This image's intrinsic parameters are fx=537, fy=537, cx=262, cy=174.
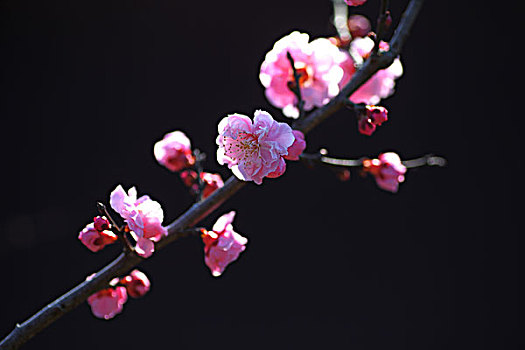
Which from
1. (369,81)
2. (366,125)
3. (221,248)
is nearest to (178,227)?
(221,248)

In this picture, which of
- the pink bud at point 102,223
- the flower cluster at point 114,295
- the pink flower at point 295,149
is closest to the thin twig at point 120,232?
the pink bud at point 102,223

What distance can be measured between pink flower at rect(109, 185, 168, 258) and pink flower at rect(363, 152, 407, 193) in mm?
362

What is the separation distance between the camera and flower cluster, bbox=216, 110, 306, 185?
59 cm

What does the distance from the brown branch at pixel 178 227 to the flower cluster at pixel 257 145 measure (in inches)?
2.8

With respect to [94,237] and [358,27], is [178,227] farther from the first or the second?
[358,27]

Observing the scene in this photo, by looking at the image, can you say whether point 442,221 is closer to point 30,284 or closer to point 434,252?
point 434,252

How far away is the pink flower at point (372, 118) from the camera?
0.68 m

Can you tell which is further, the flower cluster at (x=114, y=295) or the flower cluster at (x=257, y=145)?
the flower cluster at (x=114, y=295)

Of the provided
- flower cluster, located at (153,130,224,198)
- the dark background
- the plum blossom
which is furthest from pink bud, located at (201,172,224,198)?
the dark background

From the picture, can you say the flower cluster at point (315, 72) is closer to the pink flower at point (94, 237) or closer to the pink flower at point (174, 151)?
the pink flower at point (174, 151)

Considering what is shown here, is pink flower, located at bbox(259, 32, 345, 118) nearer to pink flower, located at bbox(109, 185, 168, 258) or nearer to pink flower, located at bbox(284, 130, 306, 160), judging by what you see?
pink flower, located at bbox(284, 130, 306, 160)

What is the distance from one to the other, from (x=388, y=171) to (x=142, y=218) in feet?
1.32

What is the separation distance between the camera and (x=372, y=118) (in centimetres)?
69

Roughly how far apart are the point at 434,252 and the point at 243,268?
0.79 metres
